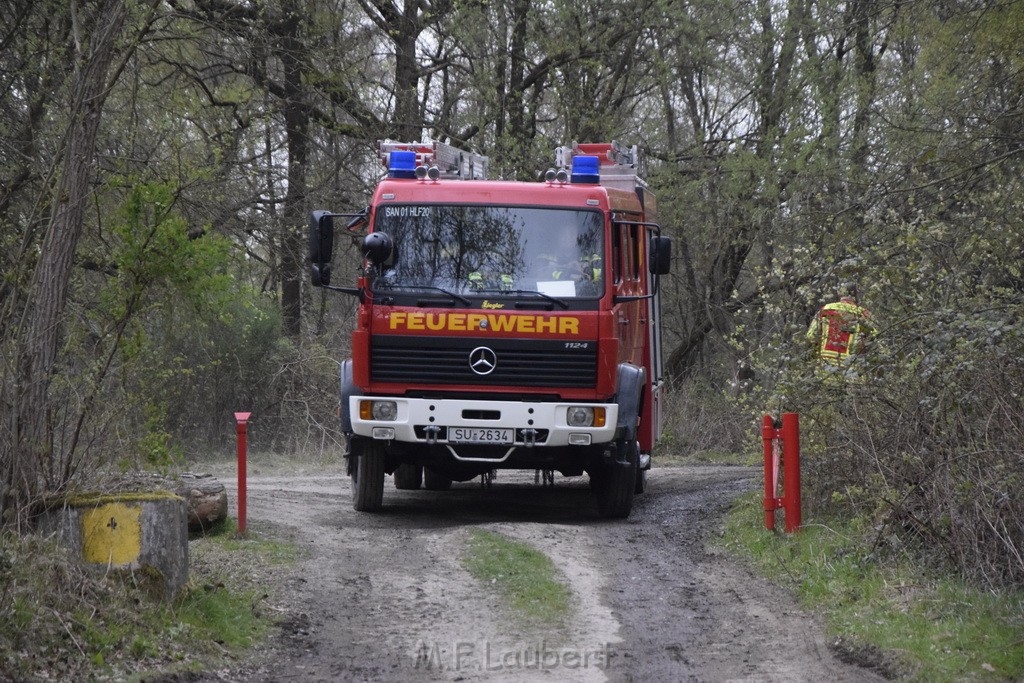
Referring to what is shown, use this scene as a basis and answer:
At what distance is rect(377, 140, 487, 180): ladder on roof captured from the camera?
39.1 ft

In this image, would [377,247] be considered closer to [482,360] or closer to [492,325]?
[492,325]

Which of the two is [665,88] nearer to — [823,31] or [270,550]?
[823,31]

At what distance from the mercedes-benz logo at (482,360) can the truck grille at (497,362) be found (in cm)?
2

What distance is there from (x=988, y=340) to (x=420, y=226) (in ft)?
16.0

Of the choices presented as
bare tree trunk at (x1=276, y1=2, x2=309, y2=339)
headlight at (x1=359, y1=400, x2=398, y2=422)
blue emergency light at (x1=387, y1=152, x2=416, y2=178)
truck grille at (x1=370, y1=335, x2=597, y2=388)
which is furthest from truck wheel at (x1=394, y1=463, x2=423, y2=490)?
bare tree trunk at (x1=276, y1=2, x2=309, y2=339)

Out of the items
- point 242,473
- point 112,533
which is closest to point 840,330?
point 242,473

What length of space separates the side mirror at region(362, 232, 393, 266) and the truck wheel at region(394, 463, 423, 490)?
4.07 metres

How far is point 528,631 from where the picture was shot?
7172 millimetres

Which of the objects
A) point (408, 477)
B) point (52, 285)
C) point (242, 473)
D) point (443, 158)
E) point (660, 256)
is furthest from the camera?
point (408, 477)

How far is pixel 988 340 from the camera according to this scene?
786 cm

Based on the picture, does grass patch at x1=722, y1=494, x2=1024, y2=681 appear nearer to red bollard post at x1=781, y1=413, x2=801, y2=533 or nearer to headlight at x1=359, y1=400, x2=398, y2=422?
red bollard post at x1=781, y1=413, x2=801, y2=533

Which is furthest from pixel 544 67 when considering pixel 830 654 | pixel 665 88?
pixel 830 654

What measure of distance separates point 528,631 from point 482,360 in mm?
3536

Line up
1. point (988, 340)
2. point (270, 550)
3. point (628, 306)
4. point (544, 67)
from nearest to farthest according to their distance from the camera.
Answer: point (988, 340)
point (270, 550)
point (628, 306)
point (544, 67)
